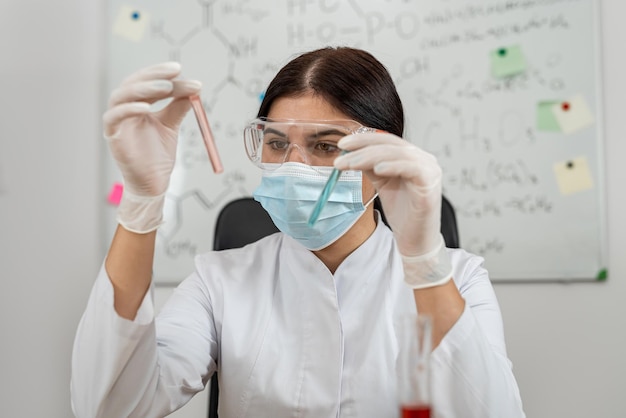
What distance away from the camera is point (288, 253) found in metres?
1.30

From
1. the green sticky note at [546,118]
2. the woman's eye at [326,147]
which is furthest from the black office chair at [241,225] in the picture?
the green sticky note at [546,118]

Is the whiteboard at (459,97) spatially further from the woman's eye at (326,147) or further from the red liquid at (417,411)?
the red liquid at (417,411)

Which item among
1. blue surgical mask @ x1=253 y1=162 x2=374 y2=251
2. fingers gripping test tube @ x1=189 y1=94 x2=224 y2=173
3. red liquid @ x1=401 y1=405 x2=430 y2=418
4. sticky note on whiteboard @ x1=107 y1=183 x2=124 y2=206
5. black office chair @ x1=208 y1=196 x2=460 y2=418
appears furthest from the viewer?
sticky note on whiteboard @ x1=107 y1=183 x2=124 y2=206

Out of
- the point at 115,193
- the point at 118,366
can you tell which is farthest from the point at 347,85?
→ the point at 115,193

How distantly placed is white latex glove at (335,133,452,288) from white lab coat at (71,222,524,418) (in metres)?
0.08

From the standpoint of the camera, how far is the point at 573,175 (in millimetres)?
1764

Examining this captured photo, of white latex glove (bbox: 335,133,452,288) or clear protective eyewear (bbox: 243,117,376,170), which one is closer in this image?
white latex glove (bbox: 335,133,452,288)

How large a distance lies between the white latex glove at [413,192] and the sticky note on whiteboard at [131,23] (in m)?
1.36

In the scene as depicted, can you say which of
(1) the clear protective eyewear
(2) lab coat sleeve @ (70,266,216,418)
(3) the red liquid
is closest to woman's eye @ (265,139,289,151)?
(1) the clear protective eyewear

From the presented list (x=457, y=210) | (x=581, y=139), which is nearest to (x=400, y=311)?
(x=457, y=210)

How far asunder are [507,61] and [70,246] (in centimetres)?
136

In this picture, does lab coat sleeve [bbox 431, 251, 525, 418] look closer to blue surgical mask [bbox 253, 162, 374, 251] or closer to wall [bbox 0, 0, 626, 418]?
blue surgical mask [bbox 253, 162, 374, 251]

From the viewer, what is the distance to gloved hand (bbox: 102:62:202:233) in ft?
3.01

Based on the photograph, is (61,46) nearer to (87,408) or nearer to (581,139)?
(87,408)
